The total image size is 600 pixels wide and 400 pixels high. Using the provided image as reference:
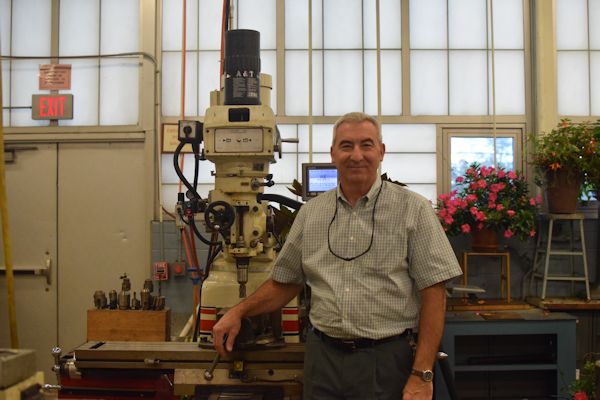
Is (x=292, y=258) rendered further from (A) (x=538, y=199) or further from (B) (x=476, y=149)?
(B) (x=476, y=149)

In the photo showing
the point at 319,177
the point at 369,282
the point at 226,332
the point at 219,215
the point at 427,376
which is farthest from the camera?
the point at 319,177

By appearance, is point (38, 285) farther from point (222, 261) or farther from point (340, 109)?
point (340, 109)

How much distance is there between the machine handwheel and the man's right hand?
35cm

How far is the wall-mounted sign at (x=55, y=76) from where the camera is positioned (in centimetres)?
385

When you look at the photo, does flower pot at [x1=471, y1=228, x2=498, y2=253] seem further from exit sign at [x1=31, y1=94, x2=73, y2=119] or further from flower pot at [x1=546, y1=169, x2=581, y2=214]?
exit sign at [x1=31, y1=94, x2=73, y2=119]

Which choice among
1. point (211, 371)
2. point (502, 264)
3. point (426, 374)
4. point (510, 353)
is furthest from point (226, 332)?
point (502, 264)

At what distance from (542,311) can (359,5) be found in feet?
8.11

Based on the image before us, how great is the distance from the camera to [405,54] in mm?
3848

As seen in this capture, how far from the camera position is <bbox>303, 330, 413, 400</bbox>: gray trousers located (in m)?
1.51

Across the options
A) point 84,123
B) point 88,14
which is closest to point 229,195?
point 84,123

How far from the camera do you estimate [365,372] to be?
1515 mm

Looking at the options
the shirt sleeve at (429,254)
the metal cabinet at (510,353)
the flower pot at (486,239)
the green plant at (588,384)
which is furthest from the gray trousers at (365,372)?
the flower pot at (486,239)

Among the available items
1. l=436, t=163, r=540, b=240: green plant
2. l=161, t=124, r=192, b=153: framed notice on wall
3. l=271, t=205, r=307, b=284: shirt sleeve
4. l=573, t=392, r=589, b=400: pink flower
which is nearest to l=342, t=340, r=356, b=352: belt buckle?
l=271, t=205, r=307, b=284: shirt sleeve

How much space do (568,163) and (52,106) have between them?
360 cm
